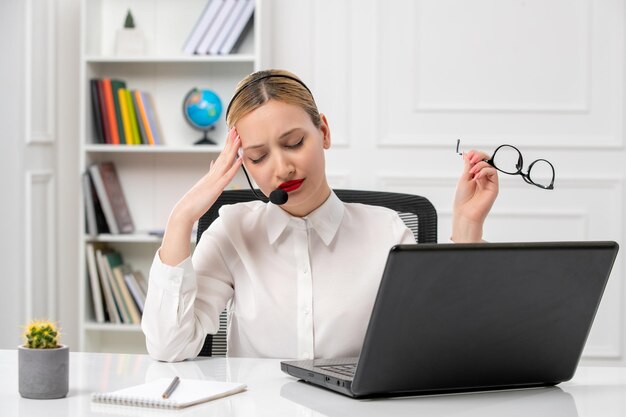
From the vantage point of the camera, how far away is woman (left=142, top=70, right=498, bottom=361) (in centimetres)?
151

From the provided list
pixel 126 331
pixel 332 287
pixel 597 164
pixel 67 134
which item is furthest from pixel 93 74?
pixel 332 287

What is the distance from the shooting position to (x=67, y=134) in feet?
12.3

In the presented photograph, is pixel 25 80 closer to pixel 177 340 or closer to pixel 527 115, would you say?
pixel 527 115

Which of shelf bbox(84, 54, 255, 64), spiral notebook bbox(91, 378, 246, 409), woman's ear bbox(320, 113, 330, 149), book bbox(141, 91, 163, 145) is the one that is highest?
shelf bbox(84, 54, 255, 64)

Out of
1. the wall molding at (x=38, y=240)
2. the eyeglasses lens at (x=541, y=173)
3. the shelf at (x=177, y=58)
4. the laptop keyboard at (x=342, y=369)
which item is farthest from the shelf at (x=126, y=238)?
the laptop keyboard at (x=342, y=369)

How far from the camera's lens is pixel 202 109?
3.55 meters

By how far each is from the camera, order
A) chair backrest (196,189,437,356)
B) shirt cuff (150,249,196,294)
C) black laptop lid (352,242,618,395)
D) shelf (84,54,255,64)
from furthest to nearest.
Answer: shelf (84,54,255,64) < chair backrest (196,189,437,356) < shirt cuff (150,249,196,294) < black laptop lid (352,242,618,395)

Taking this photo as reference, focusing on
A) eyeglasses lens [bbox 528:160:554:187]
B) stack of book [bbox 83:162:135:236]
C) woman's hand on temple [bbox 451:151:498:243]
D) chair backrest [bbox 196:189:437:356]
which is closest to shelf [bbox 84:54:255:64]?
stack of book [bbox 83:162:135:236]

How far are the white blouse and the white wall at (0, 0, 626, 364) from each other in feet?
6.23

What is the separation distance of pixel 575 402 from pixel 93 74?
2.89 meters

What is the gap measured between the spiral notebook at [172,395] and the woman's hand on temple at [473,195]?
583 millimetres

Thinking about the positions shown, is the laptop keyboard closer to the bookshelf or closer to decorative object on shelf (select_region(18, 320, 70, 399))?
decorative object on shelf (select_region(18, 320, 70, 399))

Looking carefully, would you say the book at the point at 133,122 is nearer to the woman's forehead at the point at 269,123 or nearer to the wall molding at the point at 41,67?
the wall molding at the point at 41,67

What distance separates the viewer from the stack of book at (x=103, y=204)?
357 cm
